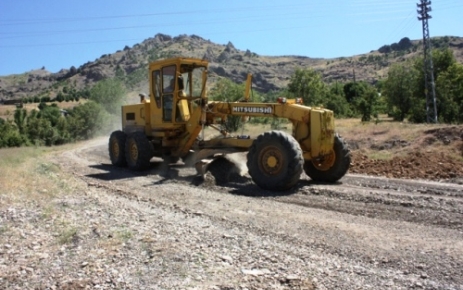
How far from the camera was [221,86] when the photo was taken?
36.7 metres

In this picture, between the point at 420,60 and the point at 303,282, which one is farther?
the point at 420,60

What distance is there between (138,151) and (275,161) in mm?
4913

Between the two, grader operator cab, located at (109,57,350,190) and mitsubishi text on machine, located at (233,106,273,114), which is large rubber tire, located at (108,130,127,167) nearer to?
grader operator cab, located at (109,57,350,190)

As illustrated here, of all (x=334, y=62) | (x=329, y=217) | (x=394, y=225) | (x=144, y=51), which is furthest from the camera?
(x=334, y=62)

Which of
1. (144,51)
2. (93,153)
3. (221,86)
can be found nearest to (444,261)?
(93,153)

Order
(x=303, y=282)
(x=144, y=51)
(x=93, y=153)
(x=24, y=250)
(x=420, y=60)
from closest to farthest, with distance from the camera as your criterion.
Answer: (x=303, y=282)
(x=24, y=250)
(x=93, y=153)
(x=420, y=60)
(x=144, y=51)

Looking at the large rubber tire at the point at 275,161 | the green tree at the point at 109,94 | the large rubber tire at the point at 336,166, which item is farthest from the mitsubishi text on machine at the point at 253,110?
the green tree at the point at 109,94

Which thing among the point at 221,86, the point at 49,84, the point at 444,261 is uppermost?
the point at 49,84

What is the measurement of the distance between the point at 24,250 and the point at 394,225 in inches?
204

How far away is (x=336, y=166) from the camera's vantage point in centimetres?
1112

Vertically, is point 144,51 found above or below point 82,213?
above

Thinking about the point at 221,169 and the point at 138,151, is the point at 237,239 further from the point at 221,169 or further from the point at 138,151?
the point at 138,151

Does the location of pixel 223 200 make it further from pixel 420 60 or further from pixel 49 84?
pixel 49 84

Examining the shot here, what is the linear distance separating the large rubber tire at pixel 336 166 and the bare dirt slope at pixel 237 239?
2.82 ft
